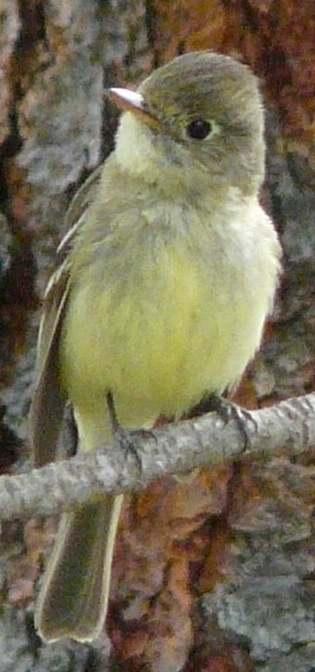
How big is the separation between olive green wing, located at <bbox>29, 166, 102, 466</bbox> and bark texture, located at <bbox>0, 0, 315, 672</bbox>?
48 mm

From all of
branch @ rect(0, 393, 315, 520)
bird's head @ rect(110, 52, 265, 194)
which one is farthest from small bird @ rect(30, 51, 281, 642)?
branch @ rect(0, 393, 315, 520)

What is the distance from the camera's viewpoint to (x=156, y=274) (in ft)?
10.9

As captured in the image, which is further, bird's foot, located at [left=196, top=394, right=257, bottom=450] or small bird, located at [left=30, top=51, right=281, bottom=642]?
small bird, located at [left=30, top=51, right=281, bottom=642]

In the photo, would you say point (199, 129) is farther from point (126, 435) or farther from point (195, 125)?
point (126, 435)

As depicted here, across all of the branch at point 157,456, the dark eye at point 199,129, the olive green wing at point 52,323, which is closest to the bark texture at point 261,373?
the olive green wing at point 52,323

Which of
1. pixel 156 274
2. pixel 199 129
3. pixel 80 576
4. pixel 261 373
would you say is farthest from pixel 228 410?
pixel 199 129

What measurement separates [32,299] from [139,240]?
0.31 metres

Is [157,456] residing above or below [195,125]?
below

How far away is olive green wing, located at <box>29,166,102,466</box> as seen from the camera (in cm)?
344

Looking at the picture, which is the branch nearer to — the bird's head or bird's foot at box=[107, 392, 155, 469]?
bird's foot at box=[107, 392, 155, 469]

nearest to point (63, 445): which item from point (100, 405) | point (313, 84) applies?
point (100, 405)

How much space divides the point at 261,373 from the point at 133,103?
2.07 feet

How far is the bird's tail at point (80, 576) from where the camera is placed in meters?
3.40

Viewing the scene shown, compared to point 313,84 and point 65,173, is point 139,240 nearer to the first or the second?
point 65,173
